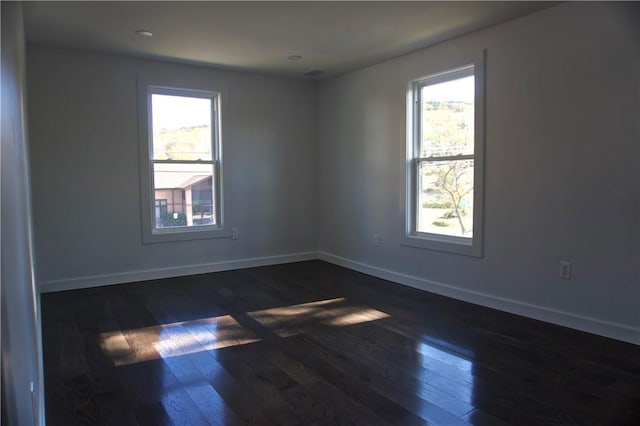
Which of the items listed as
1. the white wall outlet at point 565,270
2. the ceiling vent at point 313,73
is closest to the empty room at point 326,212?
the white wall outlet at point 565,270

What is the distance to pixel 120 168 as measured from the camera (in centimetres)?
476

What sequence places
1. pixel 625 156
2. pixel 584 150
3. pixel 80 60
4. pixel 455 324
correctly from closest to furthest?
pixel 625 156 < pixel 584 150 < pixel 455 324 < pixel 80 60

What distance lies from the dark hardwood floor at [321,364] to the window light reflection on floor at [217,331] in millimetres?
14

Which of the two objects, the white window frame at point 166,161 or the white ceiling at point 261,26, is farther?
→ the white window frame at point 166,161

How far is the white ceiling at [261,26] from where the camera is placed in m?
3.32

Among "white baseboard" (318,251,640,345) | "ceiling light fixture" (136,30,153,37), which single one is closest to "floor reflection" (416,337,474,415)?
"white baseboard" (318,251,640,345)

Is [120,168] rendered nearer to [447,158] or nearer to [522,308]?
[447,158]

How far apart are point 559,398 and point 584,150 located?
1.81m

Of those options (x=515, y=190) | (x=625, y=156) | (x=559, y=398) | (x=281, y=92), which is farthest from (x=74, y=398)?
(x=281, y=92)

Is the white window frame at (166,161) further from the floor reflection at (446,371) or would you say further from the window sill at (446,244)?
the floor reflection at (446,371)

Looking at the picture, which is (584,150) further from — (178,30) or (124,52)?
(124,52)

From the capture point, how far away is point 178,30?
12.6 ft

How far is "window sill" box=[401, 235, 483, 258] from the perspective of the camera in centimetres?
404

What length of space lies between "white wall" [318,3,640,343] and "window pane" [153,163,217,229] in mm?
2325
